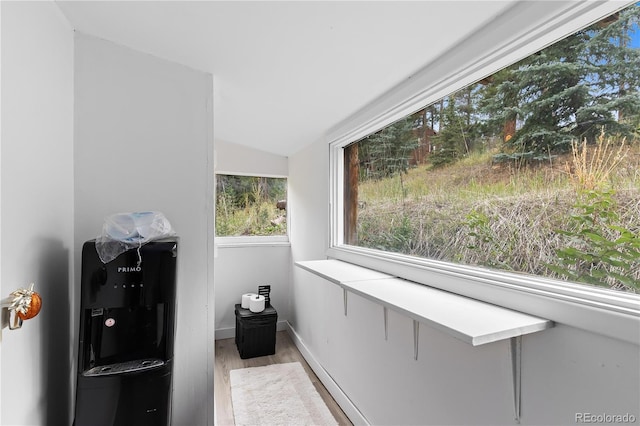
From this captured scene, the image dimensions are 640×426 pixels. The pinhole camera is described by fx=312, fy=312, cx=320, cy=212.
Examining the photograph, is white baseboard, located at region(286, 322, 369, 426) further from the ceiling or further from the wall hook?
the ceiling

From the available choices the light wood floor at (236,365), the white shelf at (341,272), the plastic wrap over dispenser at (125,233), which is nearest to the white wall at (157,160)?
the plastic wrap over dispenser at (125,233)

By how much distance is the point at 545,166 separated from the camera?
1.08 m

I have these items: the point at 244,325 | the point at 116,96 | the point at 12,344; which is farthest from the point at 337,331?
the point at 116,96

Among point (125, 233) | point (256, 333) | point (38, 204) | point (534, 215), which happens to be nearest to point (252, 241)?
point (256, 333)

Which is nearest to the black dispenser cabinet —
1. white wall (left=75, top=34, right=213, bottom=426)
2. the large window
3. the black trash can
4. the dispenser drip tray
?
the dispenser drip tray

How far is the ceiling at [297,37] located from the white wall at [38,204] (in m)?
0.30

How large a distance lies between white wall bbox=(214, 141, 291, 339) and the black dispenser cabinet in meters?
2.07

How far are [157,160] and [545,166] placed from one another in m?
1.73

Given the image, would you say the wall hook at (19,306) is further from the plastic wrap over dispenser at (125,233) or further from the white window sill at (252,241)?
the white window sill at (252,241)

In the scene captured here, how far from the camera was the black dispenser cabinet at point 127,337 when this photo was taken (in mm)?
1193

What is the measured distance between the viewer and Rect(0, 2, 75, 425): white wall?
97 cm

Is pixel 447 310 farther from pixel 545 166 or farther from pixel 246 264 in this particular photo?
pixel 246 264

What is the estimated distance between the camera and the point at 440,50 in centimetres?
130

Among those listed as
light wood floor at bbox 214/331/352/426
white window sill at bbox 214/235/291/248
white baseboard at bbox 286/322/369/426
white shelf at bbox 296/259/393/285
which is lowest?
light wood floor at bbox 214/331/352/426
